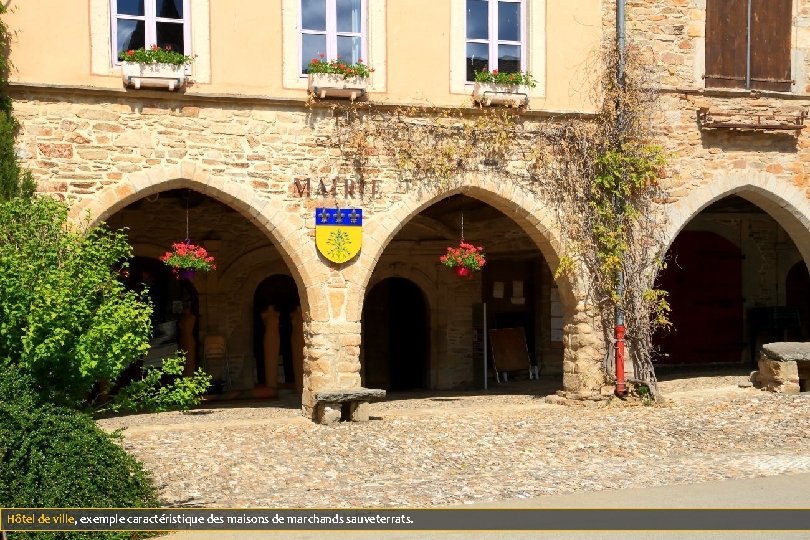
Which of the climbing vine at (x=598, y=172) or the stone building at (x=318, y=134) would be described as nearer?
the stone building at (x=318, y=134)

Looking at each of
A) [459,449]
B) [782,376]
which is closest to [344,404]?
[459,449]

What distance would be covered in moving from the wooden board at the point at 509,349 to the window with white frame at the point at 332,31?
Answer: 5457mm

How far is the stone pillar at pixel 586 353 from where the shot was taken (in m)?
10.2

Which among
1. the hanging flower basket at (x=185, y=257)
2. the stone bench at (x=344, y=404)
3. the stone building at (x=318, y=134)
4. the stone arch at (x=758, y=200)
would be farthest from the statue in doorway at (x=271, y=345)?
the stone arch at (x=758, y=200)

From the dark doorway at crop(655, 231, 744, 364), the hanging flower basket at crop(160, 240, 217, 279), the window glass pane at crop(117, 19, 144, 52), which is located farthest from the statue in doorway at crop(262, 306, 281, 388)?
the dark doorway at crop(655, 231, 744, 364)

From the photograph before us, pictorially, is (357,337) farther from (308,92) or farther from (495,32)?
(495,32)

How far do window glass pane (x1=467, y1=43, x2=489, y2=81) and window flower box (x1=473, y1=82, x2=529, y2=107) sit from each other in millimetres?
186

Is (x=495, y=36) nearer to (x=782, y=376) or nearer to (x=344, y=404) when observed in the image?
(x=344, y=404)

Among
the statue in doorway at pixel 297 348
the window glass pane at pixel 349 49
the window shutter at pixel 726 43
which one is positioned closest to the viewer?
the window glass pane at pixel 349 49

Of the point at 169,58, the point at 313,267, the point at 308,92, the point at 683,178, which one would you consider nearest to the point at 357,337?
the point at 313,267

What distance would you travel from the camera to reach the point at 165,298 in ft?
40.3

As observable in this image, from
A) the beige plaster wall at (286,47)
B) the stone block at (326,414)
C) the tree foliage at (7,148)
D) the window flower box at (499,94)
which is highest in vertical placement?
the beige plaster wall at (286,47)

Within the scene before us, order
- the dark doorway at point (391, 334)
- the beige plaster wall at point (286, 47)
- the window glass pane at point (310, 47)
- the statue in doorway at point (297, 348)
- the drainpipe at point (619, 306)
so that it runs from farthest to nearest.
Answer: the dark doorway at point (391, 334) < the statue in doorway at point (297, 348) < the drainpipe at point (619, 306) < the window glass pane at point (310, 47) < the beige plaster wall at point (286, 47)

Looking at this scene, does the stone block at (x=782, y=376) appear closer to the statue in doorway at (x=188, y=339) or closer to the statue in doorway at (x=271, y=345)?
the statue in doorway at (x=271, y=345)
